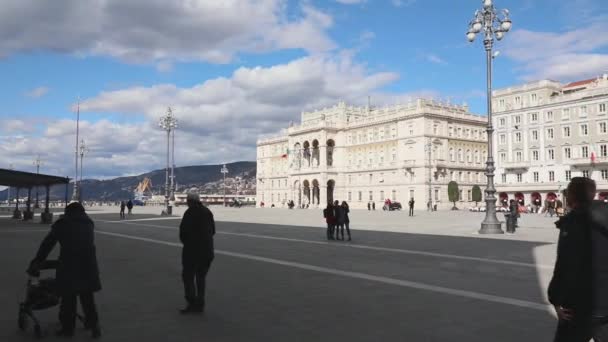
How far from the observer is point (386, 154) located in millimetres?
84312

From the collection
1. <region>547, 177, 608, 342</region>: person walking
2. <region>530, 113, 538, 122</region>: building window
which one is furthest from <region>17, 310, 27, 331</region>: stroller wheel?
<region>530, 113, 538, 122</region>: building window

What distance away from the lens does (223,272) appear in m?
11.2

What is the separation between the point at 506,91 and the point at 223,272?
66690 millimetres

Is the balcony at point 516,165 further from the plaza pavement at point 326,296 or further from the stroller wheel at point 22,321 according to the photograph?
the stroller wheel at point 22,321

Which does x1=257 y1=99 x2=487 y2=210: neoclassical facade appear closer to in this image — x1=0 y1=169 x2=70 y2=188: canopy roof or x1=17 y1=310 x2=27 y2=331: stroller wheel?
x1=0 y1=169 x2=70 y2=188: canopy roof

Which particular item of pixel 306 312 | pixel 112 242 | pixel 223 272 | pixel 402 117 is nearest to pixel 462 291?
pixel 306 312

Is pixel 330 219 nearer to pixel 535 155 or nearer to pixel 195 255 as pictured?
pixel 195 255

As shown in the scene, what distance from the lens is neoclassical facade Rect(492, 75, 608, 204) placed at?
58781 mm

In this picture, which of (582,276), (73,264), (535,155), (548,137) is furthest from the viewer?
(535,155)

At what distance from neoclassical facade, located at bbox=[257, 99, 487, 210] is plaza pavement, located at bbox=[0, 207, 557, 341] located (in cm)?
6341

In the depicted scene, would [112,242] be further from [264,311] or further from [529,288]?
[529,288]

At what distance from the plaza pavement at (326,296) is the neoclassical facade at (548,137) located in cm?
5056

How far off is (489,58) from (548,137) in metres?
45.5

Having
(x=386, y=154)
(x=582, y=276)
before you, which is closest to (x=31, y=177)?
(x=582, y=276)
